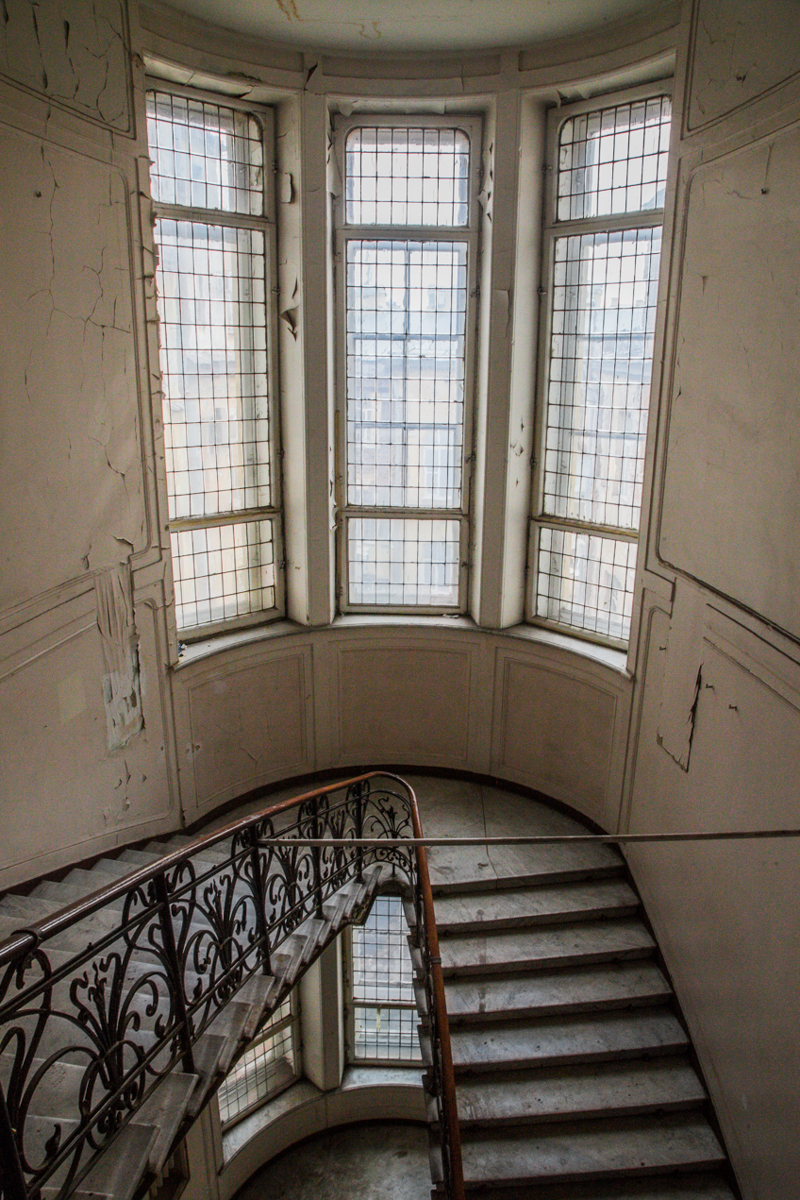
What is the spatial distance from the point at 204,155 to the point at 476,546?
3.29m

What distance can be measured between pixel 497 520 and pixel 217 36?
11.9ft

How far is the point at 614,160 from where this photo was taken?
543 centimetres

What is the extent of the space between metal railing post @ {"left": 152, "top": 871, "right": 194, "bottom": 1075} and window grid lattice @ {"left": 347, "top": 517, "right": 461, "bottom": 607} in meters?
3.94

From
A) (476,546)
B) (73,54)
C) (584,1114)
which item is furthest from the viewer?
(476,546)

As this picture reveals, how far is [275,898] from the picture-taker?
13.1 feet

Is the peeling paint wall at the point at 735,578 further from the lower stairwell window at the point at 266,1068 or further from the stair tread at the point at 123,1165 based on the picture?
the lower stairwell window at the point at 266,1068

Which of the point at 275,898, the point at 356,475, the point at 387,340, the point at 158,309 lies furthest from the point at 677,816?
the point at 158,309

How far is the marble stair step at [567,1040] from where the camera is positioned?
15.7 ft

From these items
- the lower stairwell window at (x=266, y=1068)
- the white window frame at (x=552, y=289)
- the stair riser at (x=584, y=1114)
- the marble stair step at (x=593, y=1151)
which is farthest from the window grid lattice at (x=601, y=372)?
the lower stairwell window at (x=266, y=1068)

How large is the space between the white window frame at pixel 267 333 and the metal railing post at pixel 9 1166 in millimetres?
3723

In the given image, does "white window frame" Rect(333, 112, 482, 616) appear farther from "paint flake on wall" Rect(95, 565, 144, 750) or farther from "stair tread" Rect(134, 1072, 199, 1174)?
"stair tread" Rect(134, 1072, 199, 1174)

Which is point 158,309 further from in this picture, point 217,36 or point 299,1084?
point 299,1084

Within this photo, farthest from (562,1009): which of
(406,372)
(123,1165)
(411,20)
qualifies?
(411,20)

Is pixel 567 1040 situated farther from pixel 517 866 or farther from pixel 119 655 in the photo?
pixel 119 655
